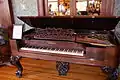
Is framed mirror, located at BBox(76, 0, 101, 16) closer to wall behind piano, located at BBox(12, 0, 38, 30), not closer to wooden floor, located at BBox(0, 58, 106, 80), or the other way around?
wall behind piano, located at BBox(12, 0, 38, 30)

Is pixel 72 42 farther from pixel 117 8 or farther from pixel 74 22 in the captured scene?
pixel 117 8

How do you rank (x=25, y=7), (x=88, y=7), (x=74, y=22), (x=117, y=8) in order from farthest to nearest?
(x=25, y=7) < (x=88, y=7) < (x=117, y=8) < (x=74, y=22)

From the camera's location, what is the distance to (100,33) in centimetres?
222

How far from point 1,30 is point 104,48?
7.09 ft

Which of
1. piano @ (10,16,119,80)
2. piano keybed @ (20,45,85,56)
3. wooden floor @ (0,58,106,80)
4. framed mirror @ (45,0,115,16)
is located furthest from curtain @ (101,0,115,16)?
wooden floor @ (0,58,106,80)

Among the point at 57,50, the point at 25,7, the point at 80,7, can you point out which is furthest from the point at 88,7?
the point at 25,7

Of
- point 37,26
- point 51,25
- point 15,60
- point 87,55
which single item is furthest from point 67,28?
point 15,60

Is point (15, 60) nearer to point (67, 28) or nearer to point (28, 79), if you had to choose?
point (28, 79)

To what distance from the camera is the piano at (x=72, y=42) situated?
1827 millimetres

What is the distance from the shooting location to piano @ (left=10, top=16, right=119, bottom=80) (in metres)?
1.83

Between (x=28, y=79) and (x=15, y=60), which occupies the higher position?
(x=15, y=60)

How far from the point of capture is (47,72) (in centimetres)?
271

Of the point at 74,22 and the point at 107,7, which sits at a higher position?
the point at 107,7

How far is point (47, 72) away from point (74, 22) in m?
1.10
